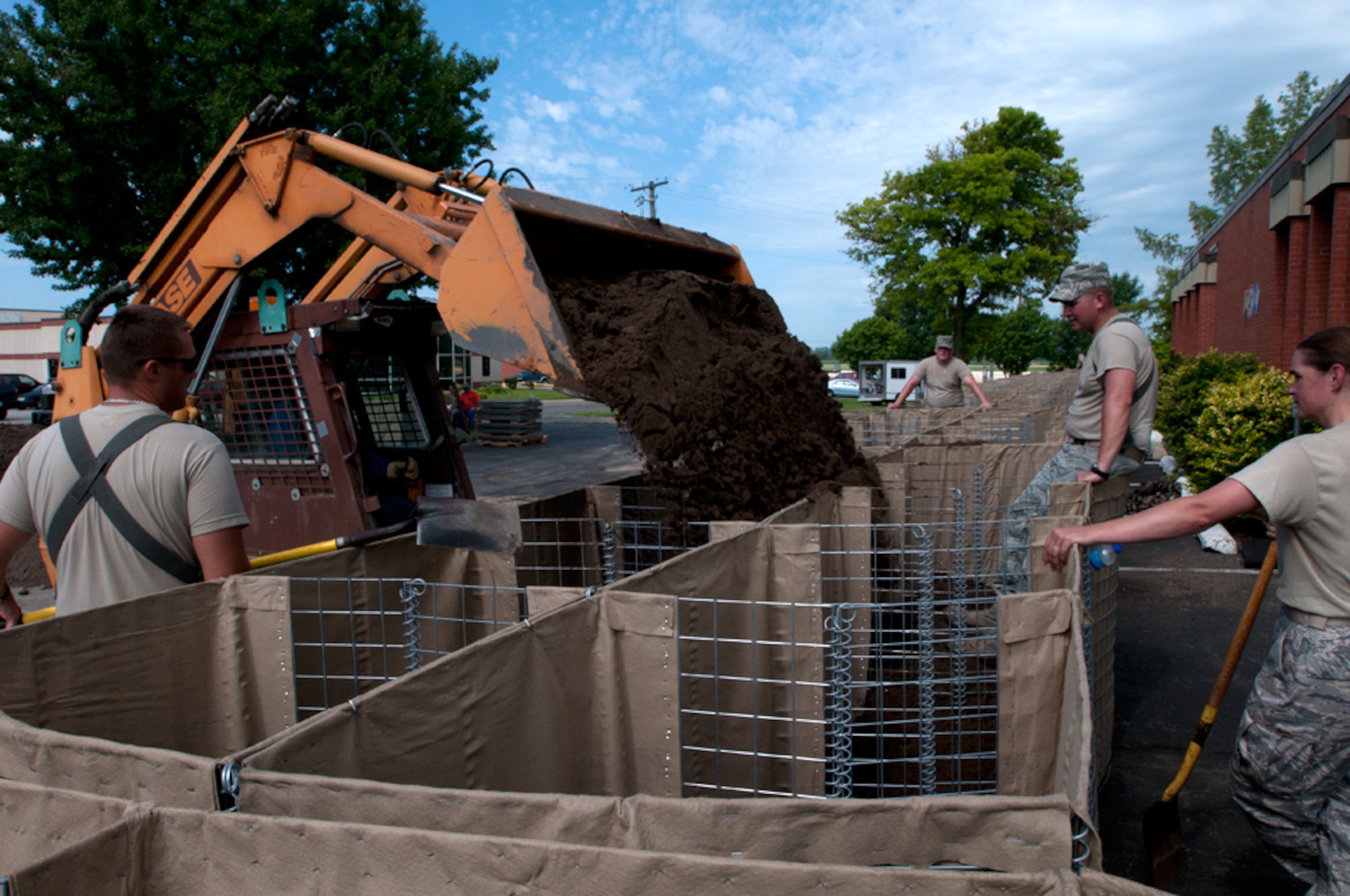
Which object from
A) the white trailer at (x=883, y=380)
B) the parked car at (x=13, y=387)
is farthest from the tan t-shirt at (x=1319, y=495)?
the white trailer at (x=883, y=380)

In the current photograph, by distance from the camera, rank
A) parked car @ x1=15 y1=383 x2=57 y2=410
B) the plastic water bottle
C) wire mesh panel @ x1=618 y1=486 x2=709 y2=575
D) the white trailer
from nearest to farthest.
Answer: the plastic water bottle < wire mesh panel @ x1=618 y1=486 x2=709 y2=575 < parked car @ x1=15 y1=383 x2=57 y2=410 < the white trailer

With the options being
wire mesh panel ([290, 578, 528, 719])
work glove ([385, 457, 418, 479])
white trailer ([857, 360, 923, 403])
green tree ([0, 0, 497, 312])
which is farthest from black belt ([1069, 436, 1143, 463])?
white trailer ([857, 360, 923, 403])

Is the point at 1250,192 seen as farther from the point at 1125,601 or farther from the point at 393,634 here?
the point at 393,634

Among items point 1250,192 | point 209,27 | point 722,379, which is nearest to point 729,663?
point 722,379

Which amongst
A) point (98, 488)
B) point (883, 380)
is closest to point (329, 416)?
point (98, 488)

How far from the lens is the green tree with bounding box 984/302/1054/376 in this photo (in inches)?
2635

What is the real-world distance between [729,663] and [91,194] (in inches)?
622

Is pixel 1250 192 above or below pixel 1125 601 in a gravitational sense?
above

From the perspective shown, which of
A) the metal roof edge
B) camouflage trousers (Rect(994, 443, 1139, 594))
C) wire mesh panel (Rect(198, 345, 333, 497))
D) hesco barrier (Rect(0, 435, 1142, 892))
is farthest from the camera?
the metal roof edge

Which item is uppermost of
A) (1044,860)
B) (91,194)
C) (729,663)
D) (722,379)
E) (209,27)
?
(209,27)

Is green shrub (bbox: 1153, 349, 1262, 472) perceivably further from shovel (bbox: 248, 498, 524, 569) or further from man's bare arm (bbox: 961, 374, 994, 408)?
shovel (bbox: 248, 498, 524, 569)

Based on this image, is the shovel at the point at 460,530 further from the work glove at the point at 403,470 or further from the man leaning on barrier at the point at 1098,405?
the man leaning on barrier at the point at 1098,405

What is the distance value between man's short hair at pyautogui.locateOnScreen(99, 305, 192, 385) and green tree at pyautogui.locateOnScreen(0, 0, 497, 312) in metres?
12.0

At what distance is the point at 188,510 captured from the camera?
279cm
